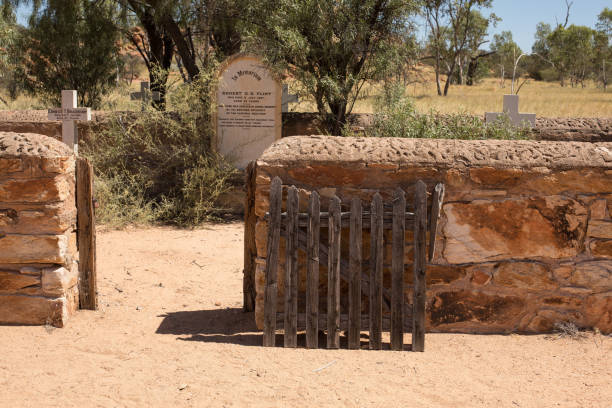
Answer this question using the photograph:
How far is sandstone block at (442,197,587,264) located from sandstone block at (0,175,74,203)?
246 cm

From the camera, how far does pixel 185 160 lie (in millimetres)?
8227

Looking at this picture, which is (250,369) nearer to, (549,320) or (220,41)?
(549,320)

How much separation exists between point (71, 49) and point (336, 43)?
6.60 m

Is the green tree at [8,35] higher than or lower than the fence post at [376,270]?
higher

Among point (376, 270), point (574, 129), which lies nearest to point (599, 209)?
point (376, 270)

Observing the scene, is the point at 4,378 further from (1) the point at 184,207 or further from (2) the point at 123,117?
(2) the point at 123,117

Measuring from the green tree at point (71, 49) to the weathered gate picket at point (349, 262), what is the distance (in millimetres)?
10275

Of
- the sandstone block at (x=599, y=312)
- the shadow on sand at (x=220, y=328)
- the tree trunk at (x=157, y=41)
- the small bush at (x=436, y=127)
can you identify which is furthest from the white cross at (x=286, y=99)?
the sandstone block at (x=599, y=312)

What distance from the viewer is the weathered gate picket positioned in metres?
3.48

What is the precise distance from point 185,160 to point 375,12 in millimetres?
3372

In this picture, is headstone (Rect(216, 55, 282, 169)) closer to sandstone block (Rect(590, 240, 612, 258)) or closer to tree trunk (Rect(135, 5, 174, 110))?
tree trunk (Rect(135, 5, 174, 110))

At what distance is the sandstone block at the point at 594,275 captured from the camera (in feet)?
12.0

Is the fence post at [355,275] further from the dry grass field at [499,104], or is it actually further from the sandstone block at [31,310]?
the dry grass field at [499,104]

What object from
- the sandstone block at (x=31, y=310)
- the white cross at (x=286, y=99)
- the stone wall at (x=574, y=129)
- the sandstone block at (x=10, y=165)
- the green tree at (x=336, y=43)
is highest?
the green tree at (x=336, y=43)
